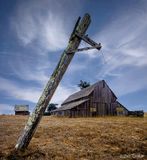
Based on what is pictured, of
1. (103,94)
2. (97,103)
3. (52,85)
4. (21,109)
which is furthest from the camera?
(21,109)

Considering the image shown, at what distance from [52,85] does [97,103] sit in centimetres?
4350

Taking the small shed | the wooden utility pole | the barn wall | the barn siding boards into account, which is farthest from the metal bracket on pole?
the small shed

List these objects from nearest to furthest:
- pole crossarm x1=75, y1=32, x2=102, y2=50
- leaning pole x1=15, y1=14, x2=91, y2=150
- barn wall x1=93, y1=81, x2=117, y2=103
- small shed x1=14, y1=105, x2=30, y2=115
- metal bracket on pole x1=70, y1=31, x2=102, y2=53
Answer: leaning pole x1=15, y1=14, x2=91, y2=150 < metal bracket on pole x1=70, y1=31, x2=102, y2=53 < pole crossarm x1=75, y1=32, x2=102, y2=50 < barn wall x1=93, y1=81, x2=117, y2=103 < small shed x1=14, y1=105, x2=30, y2=115

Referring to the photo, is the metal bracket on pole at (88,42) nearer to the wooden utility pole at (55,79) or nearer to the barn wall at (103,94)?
the wooden utility pole at (55,79)

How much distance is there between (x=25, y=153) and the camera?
6566 mm

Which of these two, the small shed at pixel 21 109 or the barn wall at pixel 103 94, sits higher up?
the barn wall at pixel 103 94

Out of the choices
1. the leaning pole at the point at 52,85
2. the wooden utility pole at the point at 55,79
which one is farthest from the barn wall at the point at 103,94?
the leaning pole at the point at 52,85

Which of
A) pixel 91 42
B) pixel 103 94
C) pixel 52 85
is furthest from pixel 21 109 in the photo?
pixel 52 85

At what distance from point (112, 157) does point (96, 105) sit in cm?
4320

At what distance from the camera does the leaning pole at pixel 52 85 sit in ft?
22.4

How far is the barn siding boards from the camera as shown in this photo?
4772 cm

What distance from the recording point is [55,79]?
7051mm

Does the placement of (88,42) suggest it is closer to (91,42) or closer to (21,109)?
(91,42)

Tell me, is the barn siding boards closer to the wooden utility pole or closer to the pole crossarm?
the pole crossarm
